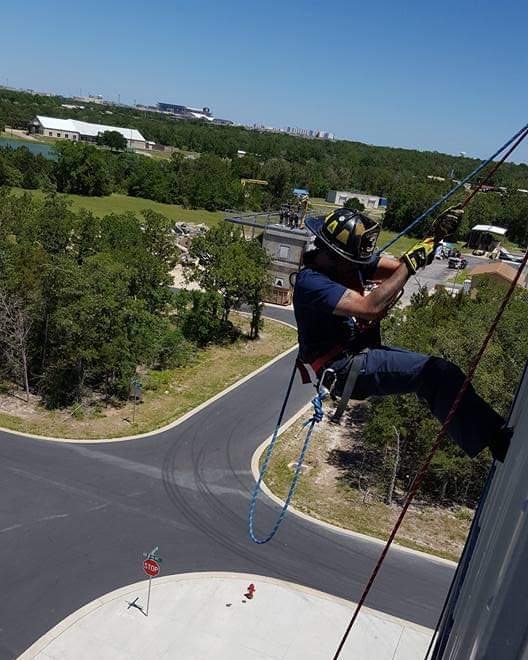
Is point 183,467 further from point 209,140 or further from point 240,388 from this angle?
point 209,140

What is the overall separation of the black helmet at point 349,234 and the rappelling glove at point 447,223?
2.22ft

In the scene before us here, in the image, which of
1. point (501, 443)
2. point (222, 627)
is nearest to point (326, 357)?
point (501, 443)

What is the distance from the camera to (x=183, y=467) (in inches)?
826

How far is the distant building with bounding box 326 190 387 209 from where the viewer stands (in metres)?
108

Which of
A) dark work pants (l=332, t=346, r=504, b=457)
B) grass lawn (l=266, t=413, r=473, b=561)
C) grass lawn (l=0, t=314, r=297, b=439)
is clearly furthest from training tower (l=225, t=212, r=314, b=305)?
dark work pants (l=332, t=346, r=504, b=457)

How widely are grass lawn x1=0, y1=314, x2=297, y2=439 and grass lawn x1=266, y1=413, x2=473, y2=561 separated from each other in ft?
18.1

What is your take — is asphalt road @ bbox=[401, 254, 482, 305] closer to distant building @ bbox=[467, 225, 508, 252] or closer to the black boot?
distant building @ bbox=[467, 225, 508, 252]

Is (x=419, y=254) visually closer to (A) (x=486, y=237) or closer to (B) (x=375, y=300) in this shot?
A: (B) (x=375, y=300)

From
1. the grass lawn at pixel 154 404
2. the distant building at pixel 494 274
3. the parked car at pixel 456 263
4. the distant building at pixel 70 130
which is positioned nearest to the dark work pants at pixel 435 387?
the grass lawn at pixel 154 404

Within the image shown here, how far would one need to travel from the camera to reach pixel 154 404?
26047 mm

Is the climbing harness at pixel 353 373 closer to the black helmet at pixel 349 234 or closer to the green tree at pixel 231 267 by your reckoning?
the black helmet at pixel 349 234

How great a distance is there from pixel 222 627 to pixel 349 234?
11.6 metres

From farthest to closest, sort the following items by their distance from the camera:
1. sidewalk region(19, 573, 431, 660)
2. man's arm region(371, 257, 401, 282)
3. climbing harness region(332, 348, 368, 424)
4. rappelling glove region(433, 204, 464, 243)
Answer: sidewalk region(19, 573, 431, 660) < man's arm region(371, 257, 401, 282) < climbing harness region(332, 348, 368, 424) < rappelling glove region(433, 204, 464, 243)

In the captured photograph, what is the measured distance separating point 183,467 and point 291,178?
91.8 metres
